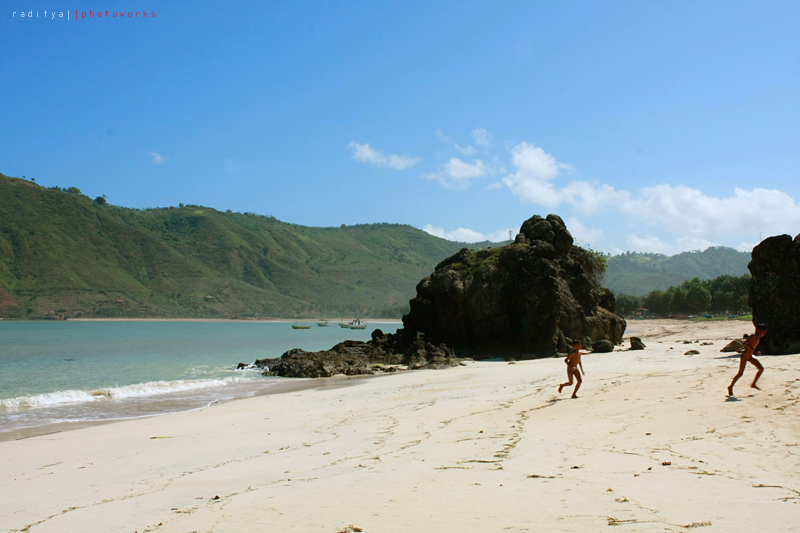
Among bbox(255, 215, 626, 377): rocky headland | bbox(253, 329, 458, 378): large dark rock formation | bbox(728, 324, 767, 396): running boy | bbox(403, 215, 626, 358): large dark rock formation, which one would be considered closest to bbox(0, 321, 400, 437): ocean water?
bbox(253, 329, 458, 378): large dark rock formation

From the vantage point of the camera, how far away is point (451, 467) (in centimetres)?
670

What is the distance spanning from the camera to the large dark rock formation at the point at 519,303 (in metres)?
29.8

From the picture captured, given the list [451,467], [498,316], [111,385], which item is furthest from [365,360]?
[451,467]

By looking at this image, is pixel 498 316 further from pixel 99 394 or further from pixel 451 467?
pixel 451 467

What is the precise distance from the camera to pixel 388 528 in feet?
15.2

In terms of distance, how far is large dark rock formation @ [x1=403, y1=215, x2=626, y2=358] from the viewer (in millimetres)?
29797

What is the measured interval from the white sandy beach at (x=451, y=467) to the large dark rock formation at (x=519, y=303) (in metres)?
16.3

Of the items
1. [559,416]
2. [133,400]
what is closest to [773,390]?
[559,416]

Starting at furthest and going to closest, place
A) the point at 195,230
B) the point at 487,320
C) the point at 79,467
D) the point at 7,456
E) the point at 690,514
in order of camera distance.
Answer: the point at 195,230 < the point at 487,320 < the point at 7,456 < the point at 79,467 < the point at 690,514

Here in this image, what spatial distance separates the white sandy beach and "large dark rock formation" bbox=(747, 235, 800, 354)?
558cm

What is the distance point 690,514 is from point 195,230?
207 meters

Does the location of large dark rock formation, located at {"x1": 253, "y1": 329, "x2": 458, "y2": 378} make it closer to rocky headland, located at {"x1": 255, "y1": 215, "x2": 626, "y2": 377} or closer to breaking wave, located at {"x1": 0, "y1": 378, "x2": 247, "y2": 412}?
rocky headland, located at {"x1": 255, "y1": 215, "x2": 626, "y2": 377}

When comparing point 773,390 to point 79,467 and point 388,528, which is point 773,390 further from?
point 79,467

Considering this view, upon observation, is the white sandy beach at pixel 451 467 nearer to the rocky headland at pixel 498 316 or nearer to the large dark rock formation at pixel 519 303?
the rocky headland at pixel 498 316
